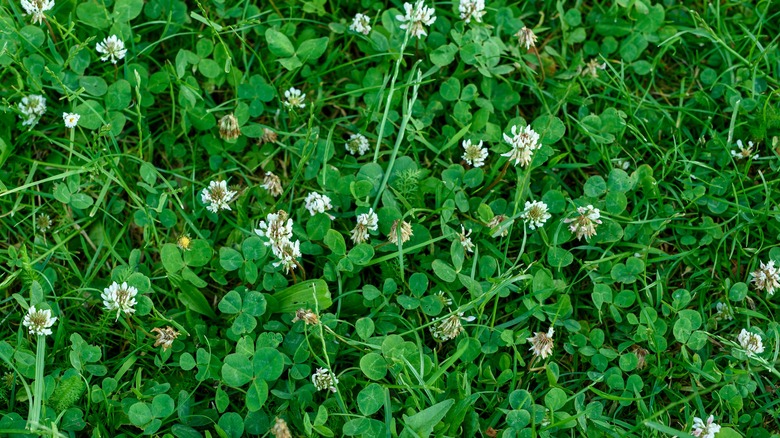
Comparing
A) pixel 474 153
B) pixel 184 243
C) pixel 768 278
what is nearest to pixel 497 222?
pixel 474 153

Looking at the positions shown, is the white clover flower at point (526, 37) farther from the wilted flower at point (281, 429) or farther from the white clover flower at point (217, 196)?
the wilted flower at point (281, 429)

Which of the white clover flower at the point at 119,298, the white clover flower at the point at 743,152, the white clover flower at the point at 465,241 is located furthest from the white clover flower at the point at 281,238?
the white clover flower at the point at 743,152

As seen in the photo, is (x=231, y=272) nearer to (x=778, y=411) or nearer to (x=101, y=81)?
(x=101, y=81)

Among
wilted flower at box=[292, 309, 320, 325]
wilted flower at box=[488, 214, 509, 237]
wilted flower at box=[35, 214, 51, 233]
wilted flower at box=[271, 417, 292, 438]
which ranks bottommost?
wilted flower at box=[271, 417, 292, 438]

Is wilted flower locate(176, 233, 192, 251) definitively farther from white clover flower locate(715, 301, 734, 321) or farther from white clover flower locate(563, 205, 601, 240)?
white clover flower locate(715, 301, 734, 321)

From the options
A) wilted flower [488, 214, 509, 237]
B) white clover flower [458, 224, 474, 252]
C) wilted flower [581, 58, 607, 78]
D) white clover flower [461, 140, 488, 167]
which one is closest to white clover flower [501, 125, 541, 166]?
white clover flower [461, 140, 488, 167]

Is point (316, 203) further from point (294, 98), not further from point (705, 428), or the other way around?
point (705, 428)

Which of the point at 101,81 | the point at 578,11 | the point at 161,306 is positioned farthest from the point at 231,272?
the point at 578,11
